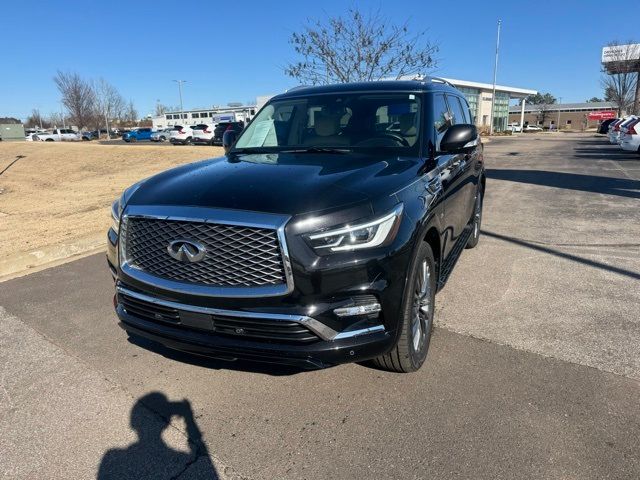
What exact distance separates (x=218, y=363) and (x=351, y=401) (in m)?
1.01

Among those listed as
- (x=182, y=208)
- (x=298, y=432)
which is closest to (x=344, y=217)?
(x=182, y=208)

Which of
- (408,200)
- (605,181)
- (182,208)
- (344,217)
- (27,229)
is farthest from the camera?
(605,181)

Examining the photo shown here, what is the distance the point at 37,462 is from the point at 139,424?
21.0 inches

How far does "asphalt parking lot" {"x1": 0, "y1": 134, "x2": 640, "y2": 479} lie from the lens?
245 cm

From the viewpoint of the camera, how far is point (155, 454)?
255 centimetres

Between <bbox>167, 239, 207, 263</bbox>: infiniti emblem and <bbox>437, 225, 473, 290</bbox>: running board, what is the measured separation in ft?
6.35

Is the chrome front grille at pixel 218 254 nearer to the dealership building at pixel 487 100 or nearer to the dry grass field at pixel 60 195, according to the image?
the dry grass field at pixel 60 195

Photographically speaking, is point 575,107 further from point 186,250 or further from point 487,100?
point 186,250

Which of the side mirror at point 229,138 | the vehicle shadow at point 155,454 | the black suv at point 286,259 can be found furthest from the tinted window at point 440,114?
the vehicle shadow at point 155,454

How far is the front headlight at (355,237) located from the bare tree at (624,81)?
200 ft

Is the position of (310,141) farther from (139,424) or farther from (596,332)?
(596,332)

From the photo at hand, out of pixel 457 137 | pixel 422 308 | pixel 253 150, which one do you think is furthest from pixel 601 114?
pixel 422 308

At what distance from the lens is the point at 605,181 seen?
12633 millimetres

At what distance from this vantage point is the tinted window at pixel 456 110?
4734mm
